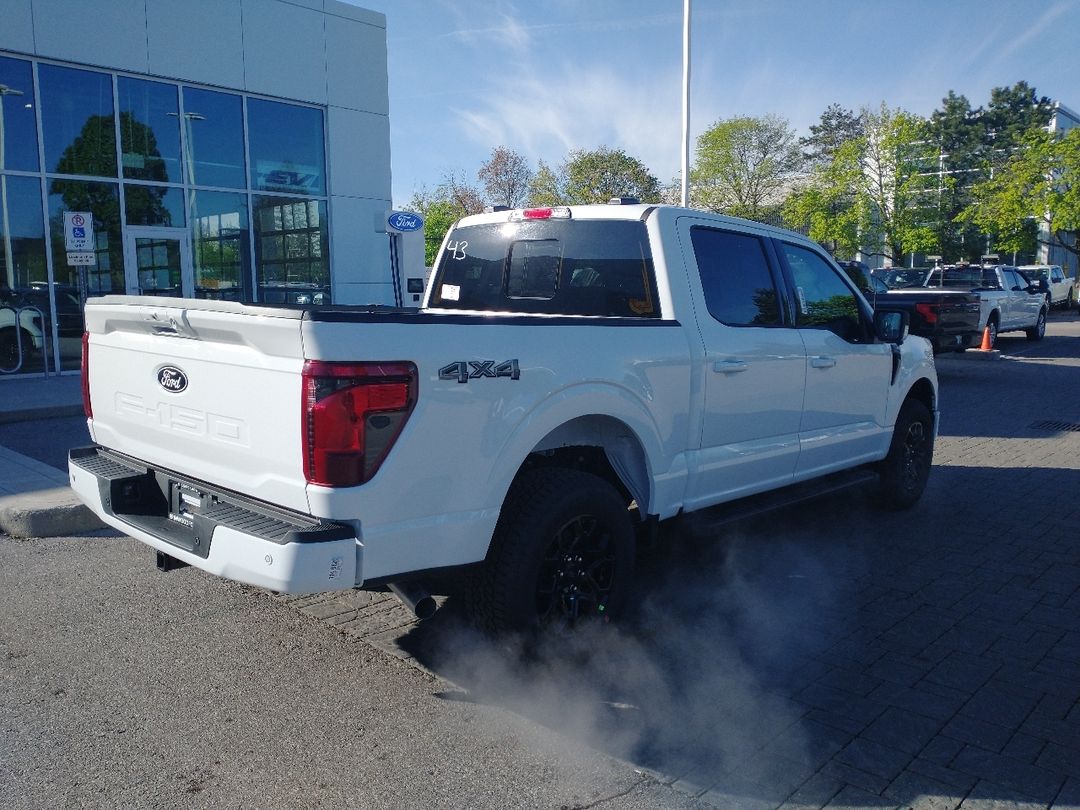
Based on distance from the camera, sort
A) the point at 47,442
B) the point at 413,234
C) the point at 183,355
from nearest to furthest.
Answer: the point at 183,355 → the point at 47,442 → the point at 413,234

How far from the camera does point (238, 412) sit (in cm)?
333

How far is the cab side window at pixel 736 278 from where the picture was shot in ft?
15.5

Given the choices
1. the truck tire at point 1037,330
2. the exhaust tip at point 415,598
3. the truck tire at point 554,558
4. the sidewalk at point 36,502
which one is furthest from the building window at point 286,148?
the truck tire at point 1037,330

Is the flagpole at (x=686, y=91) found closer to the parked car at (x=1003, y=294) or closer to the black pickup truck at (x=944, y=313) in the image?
the parked car at (x=1003, y=294)

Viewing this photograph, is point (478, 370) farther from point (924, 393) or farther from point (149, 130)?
point (149, 130)

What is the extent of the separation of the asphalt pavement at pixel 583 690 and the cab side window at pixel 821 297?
1400mm

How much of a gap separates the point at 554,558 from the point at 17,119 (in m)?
13.6

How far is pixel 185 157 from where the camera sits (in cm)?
1559

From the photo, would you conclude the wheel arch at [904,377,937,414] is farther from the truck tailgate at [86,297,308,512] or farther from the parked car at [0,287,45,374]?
the parked car at [0,287,45,374]

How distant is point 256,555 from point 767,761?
1919 mm

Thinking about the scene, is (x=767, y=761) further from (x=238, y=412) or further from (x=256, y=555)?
(x=238, y=412)

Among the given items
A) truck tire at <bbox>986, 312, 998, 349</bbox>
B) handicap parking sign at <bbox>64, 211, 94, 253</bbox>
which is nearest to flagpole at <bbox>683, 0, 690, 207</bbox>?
truck tire at <bbox>986, 312, 998, 349</bbox>

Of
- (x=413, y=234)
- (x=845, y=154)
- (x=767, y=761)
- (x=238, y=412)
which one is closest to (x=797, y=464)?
(x=767, y=761)

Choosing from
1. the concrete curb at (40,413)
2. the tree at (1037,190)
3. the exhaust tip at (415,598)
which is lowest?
the concrete curb at (40,413)
